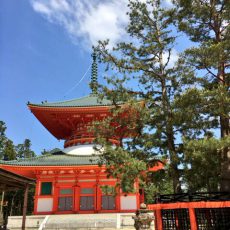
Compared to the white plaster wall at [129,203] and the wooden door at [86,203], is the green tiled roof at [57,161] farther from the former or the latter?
the white plaster wall at [129,203]

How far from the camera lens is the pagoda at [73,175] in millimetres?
19422

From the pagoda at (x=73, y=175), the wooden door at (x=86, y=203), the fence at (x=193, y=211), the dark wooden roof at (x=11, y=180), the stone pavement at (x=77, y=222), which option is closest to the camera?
the fence at (x=193, y=211)

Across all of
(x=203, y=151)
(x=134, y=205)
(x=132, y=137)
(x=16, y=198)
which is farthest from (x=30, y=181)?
(x=16, y=198)

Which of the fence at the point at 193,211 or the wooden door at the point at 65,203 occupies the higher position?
the wooden door at the point at 65,203

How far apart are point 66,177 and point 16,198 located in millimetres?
27729

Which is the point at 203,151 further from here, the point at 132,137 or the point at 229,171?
the point at 132,137

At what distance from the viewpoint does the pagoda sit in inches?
765

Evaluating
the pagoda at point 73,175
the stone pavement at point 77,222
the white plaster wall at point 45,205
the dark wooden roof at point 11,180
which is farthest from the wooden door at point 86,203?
the dark wooden roof at point 11,180

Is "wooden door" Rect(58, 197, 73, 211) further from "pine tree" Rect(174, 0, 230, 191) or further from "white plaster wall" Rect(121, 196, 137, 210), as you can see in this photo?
"pine tree" Rect(174, 0, 230, 191)

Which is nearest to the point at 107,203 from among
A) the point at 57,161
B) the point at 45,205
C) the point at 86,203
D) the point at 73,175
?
the point at 86,203

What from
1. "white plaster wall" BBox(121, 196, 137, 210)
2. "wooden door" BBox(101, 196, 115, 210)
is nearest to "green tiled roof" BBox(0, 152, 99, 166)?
"wooden door" BBox(101, 196, 115, 210)

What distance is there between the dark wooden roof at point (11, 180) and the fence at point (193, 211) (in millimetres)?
5384

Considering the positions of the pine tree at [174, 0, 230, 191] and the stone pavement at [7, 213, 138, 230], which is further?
the stone pavement at [7, 213, 138, 230]

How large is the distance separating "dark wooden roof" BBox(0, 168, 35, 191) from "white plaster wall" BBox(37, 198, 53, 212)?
21.4 ft
